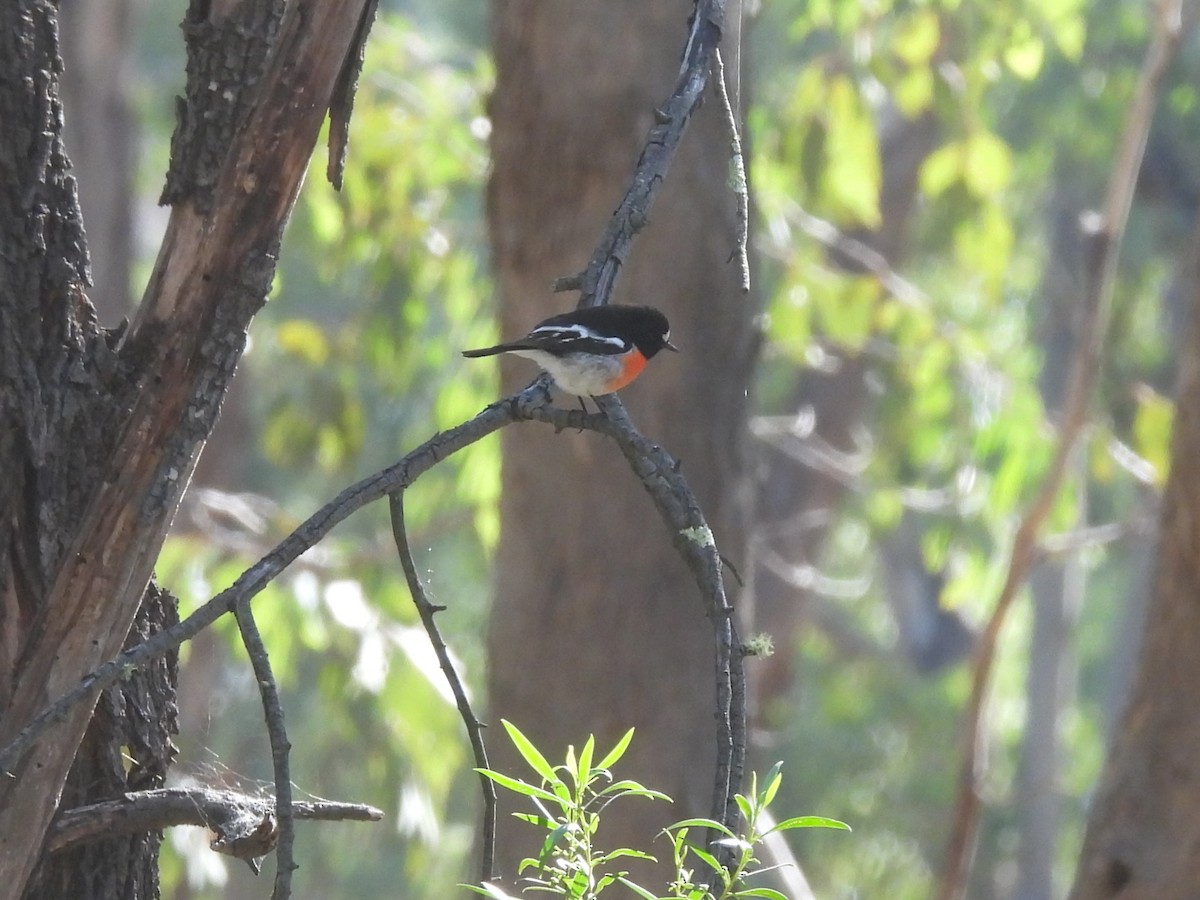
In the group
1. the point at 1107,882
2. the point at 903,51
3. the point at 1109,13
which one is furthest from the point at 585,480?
the point at 1109,13

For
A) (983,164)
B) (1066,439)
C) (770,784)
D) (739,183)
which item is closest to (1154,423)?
(983,164)

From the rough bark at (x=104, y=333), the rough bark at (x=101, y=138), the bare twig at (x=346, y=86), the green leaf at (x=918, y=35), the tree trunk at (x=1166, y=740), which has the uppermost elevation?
the green leaf at (x=918, y=35)

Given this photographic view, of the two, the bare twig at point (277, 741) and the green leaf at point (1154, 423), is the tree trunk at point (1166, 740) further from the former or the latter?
the green leaf at point (1154, 423)

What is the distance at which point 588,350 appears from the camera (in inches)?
123

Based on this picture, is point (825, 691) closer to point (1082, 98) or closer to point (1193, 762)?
point (1082, 98)

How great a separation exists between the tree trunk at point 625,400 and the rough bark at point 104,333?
237cm

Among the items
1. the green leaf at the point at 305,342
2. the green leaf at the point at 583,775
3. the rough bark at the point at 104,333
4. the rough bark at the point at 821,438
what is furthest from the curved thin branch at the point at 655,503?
the rough bark at the point at 821,438

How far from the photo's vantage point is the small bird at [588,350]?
302 cm

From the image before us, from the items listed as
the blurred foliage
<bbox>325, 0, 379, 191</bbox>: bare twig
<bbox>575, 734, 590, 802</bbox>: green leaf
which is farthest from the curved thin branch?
the blurred foliage

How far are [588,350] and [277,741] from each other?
1.61m

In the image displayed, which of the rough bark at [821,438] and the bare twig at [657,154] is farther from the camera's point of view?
the rough bark at [821,438]

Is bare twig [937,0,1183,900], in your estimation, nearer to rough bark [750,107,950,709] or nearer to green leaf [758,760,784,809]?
green leaf [758,760,784,809]

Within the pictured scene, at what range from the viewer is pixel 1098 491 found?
17938 millimetres

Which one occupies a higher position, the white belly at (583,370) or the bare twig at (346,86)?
the bare twig at (346,86)
